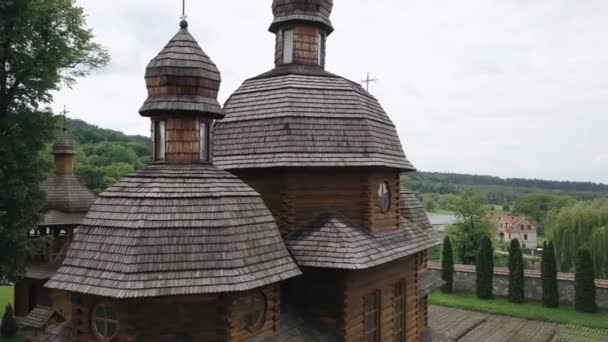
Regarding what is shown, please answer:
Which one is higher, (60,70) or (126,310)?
(60,70)

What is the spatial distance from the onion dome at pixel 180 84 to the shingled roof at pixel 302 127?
1.85 metres

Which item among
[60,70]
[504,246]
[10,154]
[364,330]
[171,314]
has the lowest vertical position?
[504,246]

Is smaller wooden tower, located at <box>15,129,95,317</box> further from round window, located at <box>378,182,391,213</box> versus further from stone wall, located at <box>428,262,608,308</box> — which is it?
stone wall, located at <box>428,262,608,308</box>

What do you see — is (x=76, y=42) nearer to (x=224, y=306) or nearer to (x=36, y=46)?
(x=36, y=46)

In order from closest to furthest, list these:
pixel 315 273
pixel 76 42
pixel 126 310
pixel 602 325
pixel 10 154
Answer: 1. pixel 126 310
2. pixel 315 273
3. pixel 10 154
4. pixel 76 42
5. pixel 602 325

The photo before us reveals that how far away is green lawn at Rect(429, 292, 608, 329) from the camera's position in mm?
26094

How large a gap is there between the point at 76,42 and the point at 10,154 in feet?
14.4

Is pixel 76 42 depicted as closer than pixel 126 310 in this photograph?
No

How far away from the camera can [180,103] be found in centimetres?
930

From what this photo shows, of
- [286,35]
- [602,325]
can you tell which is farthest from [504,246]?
[286,35]

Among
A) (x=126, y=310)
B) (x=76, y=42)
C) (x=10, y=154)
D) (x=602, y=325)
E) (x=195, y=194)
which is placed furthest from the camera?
(x=602, y=325)

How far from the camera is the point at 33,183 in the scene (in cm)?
1464

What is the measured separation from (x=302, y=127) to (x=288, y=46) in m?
3.65

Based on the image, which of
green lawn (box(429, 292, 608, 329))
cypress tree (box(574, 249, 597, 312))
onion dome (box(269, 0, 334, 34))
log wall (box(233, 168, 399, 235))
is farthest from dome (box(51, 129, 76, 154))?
cypress tree (box(574, 249, 597, 312))
